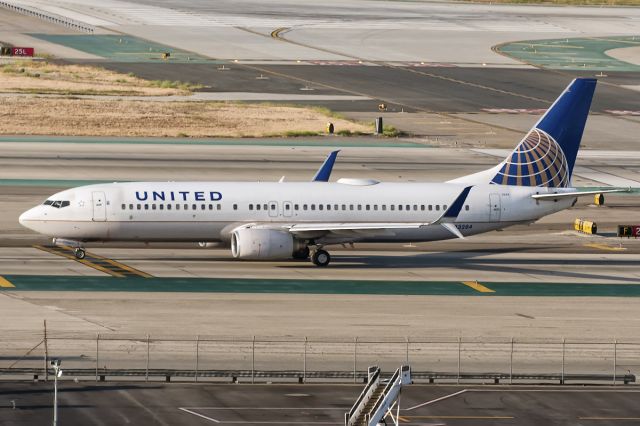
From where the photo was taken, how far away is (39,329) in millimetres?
57500

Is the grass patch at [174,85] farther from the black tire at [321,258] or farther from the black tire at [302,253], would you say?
the black tire at [321,258]

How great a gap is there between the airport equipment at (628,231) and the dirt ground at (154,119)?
143 feet

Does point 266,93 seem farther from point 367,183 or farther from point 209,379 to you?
point 209,379

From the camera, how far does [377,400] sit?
1640 inches

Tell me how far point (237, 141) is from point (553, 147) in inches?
1849

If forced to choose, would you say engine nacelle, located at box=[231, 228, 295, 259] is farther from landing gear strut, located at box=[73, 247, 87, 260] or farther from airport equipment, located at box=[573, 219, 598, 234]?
airport equipment, located at box=[573, 219, 598, 234]

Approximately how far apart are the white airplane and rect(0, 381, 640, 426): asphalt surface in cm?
2102

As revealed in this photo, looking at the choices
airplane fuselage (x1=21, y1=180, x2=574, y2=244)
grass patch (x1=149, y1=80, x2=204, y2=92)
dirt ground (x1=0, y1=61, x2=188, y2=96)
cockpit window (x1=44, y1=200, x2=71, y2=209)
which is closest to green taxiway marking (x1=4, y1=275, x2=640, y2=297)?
airplane fuselage (x1=21, y1=180, x2=574, y2=244)

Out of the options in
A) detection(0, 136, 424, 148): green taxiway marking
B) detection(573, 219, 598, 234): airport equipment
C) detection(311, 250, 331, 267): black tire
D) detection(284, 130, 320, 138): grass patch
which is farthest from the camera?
detection(284, 130, 320, 138): grass patch

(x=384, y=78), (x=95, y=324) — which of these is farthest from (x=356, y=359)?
(x=384, y=78)

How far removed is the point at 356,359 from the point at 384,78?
353ft

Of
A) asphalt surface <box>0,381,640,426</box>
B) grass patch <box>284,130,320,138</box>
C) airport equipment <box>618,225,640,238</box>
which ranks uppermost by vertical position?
grass patch <box>284,130,320,138</box>

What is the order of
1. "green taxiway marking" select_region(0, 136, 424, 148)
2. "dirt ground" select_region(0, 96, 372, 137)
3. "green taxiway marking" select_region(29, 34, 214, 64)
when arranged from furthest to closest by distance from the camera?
"green taxiway marking" select_region(29, 34, 214, 64), "dirt ground" select_region(0, 96, 372, 137), "green taxiway marking" select_region(0, 136, 424, 148)

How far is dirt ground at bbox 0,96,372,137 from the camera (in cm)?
12206
